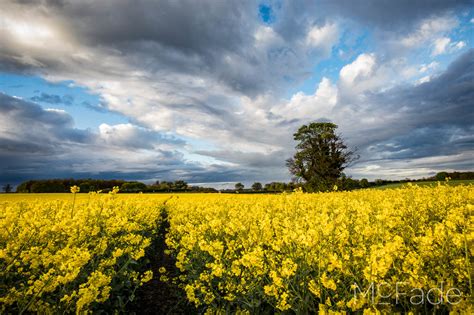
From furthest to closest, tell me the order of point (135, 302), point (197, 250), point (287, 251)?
point (135, 302)
point (197, 250)
point (287, 251)

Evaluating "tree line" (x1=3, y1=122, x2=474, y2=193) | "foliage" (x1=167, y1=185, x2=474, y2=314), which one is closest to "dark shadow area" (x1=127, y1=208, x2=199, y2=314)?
"foliage" (x1=167, y1=185, x2=474, y2=314)

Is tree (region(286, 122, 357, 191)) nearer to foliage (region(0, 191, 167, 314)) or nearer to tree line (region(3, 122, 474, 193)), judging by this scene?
tree line (region(3, 122, 474, 193))

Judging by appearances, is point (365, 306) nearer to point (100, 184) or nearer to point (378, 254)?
point (378, 254)

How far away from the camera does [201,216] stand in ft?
29.7

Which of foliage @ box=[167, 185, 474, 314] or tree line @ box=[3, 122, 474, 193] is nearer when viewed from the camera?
foliage @ box=[167, 185, 474, 314]

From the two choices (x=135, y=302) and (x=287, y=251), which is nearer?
(x=287, y=251)

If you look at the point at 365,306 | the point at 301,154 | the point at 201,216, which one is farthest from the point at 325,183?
the point at 365,306

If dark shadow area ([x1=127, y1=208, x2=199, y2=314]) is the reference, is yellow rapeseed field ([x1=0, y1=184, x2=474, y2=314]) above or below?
above

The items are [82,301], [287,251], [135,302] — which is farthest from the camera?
[135,302]

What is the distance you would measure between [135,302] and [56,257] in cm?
330

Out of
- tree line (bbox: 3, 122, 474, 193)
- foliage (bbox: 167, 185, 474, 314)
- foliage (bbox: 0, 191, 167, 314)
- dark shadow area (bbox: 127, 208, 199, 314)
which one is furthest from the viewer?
tree line (bbox: 3, 122, 474, 193)

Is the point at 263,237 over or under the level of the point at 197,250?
over

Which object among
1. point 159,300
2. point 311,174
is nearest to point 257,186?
point 311,174

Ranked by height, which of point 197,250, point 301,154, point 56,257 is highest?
point 301,154
